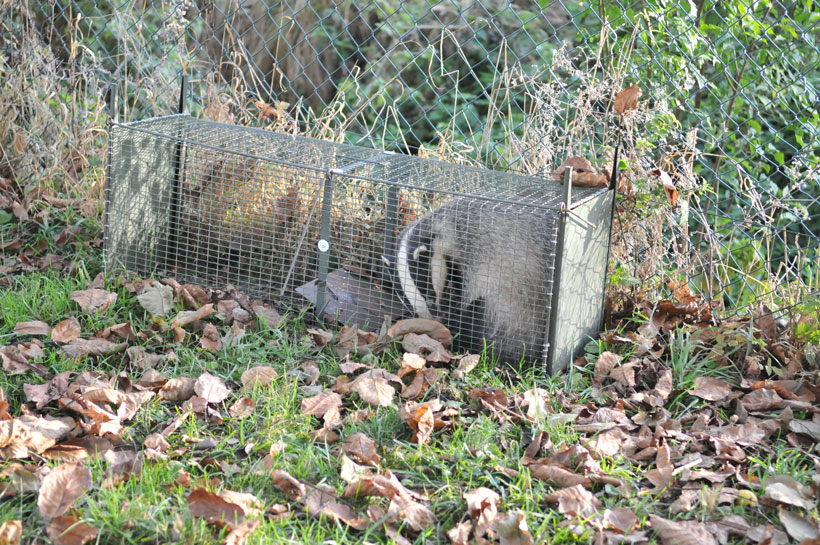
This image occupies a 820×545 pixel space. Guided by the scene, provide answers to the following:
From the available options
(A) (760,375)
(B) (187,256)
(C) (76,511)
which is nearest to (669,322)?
(A) (760,375)

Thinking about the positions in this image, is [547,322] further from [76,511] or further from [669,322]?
[76,511]

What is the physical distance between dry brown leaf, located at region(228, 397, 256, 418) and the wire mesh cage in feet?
2.46

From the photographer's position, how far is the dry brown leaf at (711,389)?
10.3 ft

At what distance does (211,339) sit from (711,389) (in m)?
1.85

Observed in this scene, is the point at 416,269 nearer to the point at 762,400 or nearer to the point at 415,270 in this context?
the point at 415,270

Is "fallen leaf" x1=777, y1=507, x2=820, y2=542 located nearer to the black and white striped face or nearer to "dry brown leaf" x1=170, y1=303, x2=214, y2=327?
A: the black and white striped face

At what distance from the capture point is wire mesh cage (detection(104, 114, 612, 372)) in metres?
3.26

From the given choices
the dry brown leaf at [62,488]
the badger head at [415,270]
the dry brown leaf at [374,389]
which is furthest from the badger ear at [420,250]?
the dry brown leaf at [62,488]

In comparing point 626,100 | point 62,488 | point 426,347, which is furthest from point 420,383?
point 626,100

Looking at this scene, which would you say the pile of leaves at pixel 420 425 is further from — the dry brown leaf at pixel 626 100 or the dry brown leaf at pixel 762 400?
the dry brown leaf at pixel 626 100

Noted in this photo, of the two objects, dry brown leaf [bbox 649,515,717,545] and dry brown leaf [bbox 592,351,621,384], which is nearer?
dry brown leaf [bbox 649,515,717,545]

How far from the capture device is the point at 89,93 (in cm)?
532

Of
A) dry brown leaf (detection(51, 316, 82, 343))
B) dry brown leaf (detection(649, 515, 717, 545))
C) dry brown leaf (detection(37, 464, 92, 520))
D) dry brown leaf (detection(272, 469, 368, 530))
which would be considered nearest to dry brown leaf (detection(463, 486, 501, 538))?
dry brown leaf (detection(272, 469, 368, 530))

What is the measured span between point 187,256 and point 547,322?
157 cm
